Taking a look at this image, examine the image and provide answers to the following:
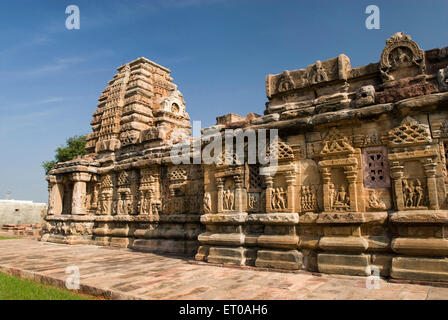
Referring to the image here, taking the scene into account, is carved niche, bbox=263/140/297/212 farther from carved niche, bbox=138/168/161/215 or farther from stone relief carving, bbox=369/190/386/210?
carved niche, bbox=138/168/161/215

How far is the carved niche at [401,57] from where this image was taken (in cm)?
563

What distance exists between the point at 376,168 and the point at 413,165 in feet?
1.83

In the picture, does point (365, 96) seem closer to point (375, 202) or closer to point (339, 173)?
point (339, 173)

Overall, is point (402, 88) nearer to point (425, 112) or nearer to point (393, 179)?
point (425, 112)

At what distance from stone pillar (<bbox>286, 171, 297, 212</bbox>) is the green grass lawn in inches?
143

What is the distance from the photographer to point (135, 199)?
1038cm

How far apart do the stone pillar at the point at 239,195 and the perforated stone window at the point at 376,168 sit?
7.84 ft

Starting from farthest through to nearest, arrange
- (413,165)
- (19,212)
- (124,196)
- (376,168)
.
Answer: (19,212) < (124,196) < (376,168) < (413,165)

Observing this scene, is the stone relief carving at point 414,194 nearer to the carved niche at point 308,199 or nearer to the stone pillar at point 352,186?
the stone pillar at point 352,186

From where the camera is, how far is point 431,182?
16.5 ft

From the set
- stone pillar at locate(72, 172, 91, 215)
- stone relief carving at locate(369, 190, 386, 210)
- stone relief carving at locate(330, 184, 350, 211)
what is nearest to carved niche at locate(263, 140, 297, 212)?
stone relief carving at locate(330, 184, 350, 211)

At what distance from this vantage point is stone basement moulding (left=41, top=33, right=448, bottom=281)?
5.09 m

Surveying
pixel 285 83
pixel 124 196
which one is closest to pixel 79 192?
pixel 124 196
